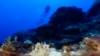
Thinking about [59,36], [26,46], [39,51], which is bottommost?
[39,51]

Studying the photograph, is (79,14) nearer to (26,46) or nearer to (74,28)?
(74,28)

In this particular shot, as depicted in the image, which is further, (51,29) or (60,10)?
(60,10)


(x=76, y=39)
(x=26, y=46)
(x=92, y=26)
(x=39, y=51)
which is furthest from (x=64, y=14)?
(x=39, y=51)

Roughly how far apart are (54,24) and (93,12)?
613cm

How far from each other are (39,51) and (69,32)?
9.54 metres

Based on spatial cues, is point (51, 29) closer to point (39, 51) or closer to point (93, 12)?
point (93, 12)

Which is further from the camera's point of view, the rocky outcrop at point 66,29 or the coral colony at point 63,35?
the rocky outcrop at point 66,29

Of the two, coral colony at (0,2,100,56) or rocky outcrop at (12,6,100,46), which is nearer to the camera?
coral colony at (0,2,100,56)

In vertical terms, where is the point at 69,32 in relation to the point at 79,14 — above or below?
below

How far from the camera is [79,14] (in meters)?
20.5

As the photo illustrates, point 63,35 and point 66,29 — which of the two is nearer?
point 63,35

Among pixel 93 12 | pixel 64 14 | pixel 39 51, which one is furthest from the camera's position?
pixel 93 12

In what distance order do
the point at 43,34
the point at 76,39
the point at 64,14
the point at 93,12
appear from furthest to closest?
the point at 93,12 → the point at 64,14 → the point at 43,34 → the point at 76,39

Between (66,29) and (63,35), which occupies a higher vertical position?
(66,29)
